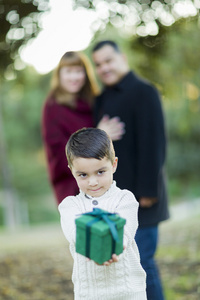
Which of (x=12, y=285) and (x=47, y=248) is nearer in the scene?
(x=12, y=285)

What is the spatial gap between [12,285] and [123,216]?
362cm

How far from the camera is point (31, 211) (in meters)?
24.1

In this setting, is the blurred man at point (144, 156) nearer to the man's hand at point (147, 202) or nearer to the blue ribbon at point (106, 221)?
the man's hand at point (147, 202)

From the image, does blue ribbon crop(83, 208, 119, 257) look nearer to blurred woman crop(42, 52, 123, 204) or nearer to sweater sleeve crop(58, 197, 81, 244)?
sweater sleeve crop(58, 197, 81, 244)

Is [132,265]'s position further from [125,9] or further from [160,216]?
[125,9]

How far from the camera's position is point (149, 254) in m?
2.86

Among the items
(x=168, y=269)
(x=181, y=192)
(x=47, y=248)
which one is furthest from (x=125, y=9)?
(x=181, y=192)

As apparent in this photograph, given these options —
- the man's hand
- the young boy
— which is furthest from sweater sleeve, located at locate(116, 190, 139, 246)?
the man's hand

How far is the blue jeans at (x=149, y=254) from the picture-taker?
2732 millimetres

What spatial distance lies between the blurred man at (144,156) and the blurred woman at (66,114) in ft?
0.37

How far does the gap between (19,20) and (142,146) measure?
8.18ft

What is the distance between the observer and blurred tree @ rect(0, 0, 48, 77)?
14.9 feet

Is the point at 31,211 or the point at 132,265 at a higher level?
the point at 132,265

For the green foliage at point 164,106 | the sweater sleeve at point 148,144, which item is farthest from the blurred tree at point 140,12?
the sweater sleeve at point 148,144
